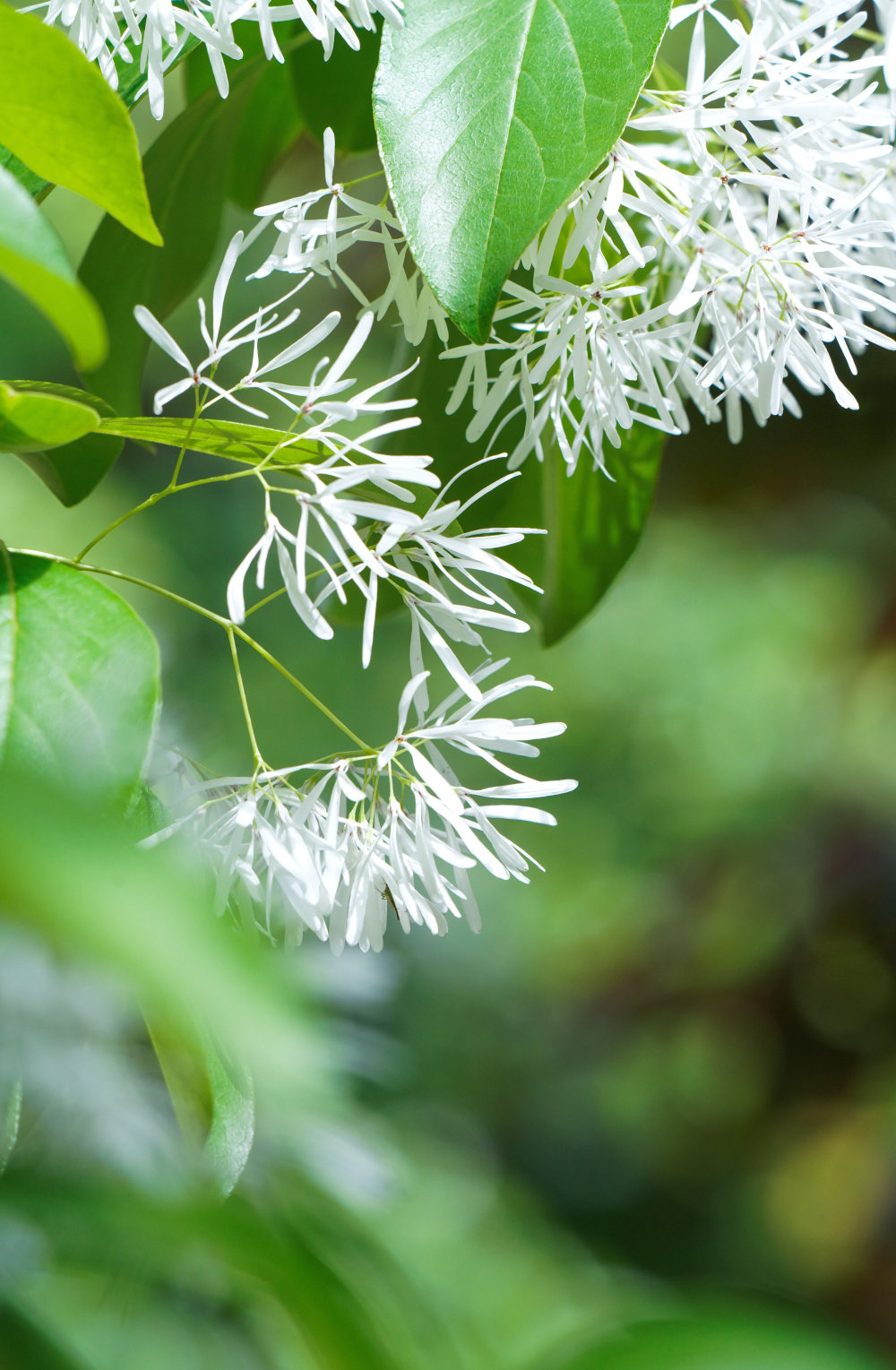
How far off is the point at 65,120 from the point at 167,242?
0.17 metres

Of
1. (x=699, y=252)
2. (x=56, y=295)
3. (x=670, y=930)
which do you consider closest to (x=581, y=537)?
(x=699, y=252)

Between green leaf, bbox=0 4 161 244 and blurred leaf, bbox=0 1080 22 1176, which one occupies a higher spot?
green leaf, bbox=0 4 161 244

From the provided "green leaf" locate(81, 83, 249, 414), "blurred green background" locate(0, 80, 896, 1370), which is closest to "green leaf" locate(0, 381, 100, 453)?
"green leaf" locate(81, 83, 249, 414)

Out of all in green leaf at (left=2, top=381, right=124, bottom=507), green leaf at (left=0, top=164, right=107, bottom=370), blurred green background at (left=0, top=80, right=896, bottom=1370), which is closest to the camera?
green leaf at (left=0, top=164, right=107, bottom=370)

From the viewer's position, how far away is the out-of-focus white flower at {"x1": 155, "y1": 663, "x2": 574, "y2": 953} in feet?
0.56

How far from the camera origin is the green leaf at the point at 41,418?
0.13 m

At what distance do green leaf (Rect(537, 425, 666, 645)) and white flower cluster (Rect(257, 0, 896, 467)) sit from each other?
6 cm

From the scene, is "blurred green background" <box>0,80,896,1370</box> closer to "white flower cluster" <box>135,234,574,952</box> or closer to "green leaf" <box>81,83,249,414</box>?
"green leaf" <box>81,83,249,414</box>

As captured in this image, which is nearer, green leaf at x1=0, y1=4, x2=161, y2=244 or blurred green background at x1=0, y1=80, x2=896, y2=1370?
green leaf at x1=0, y1=4, x2=161, y2=244

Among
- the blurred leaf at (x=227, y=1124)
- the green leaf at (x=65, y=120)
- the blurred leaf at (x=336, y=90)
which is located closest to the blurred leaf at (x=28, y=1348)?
the blurred leaf at (x=227, y=1124)

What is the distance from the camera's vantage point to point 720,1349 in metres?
0.10

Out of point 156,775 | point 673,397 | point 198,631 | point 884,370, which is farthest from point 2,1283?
point 884,370

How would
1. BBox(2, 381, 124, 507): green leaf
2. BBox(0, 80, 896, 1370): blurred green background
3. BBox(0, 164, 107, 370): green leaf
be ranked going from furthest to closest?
BBox(0, 80, 896, 1370): blurred green background
BBox(2, 381, 124, 507): green leaf
BBox(0, 164, 107, 370): green leaf

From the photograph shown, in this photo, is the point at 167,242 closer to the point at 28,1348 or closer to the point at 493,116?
the point at 493,116
